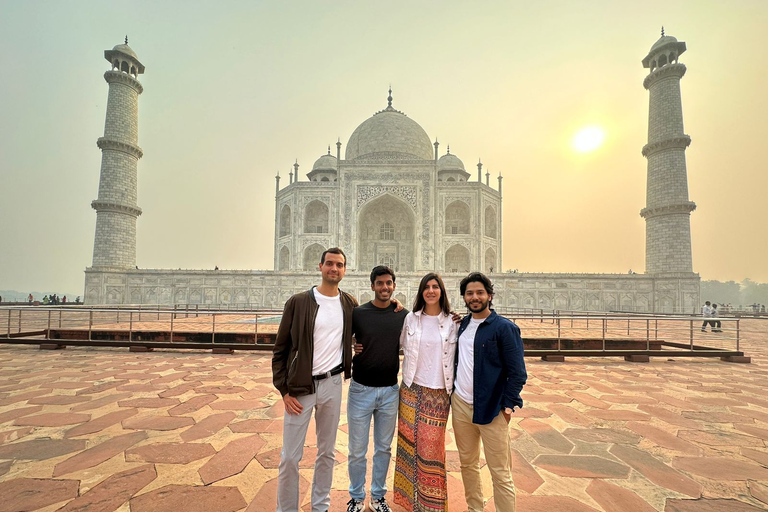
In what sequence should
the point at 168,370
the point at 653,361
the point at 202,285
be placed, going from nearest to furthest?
the point at 168,370, the point at 653,361, the point at 202,285

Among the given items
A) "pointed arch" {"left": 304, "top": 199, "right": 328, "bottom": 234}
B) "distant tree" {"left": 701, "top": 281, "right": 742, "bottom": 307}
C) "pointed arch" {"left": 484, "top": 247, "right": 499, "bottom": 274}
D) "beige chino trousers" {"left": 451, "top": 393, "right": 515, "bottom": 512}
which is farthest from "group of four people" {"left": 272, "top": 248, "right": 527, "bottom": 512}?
"distant tree" {"left": 701, "top": 281, "right": 742, "bottom": 307}

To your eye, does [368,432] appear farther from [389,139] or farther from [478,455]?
[389,139]

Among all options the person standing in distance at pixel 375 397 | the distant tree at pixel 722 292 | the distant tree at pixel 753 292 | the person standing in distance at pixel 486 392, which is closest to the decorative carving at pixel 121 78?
the person standing in distance at pixel 375 397

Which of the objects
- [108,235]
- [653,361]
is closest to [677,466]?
[653,361]

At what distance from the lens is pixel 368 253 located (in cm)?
2723

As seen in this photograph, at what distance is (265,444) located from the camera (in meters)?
2.80

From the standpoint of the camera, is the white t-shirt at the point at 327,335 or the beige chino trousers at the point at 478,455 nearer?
the beige chino trousers at the point at 478,455

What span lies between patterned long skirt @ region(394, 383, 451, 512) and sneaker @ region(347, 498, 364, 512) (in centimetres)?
21

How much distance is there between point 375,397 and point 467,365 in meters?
0.55

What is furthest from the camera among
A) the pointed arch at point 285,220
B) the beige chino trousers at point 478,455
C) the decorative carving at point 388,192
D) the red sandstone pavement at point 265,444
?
the pointed arch at point 285,220

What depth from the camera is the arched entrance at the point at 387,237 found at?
88.8 feet

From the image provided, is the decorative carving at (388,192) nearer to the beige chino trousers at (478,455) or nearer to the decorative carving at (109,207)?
the decorative carving at (109,207)

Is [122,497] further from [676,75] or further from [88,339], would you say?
[676,75]

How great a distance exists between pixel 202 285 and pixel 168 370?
1568 cm
